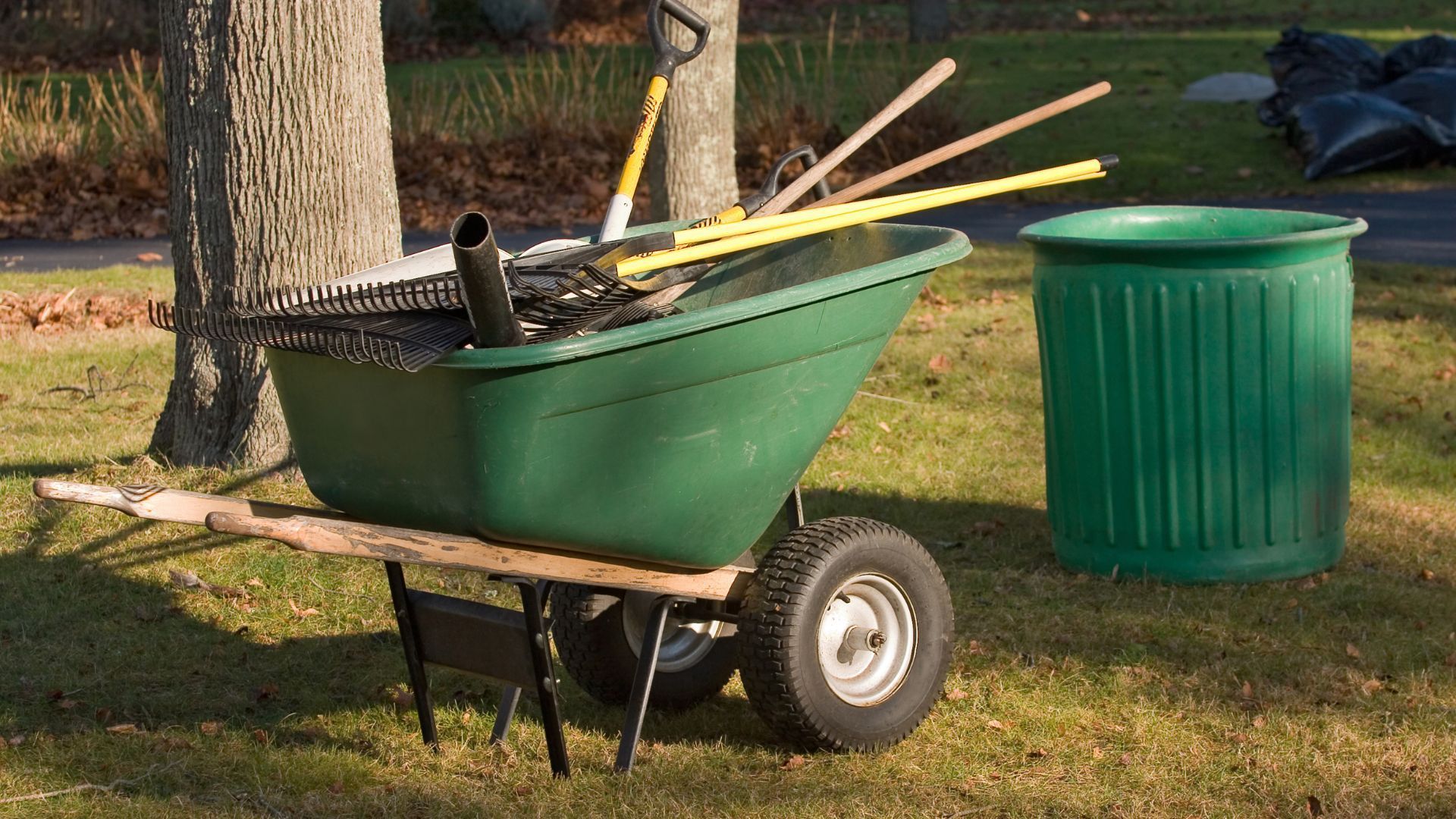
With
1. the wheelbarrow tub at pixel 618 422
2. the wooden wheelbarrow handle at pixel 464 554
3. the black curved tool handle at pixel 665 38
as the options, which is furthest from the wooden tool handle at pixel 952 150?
the wooden wheelbarrow handle at pixel 464 554

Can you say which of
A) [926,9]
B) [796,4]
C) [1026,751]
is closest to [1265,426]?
[1026,751]

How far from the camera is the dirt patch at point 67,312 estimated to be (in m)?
8.41

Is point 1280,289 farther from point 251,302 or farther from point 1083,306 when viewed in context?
point 251,302

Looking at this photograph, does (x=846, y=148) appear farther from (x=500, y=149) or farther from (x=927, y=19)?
(x=927, y=19)

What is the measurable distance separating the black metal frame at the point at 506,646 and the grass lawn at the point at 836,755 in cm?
12

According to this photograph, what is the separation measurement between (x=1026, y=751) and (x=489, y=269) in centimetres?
182

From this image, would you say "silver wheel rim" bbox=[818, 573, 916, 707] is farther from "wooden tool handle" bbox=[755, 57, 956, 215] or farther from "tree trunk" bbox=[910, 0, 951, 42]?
"tree trunk" bbox=[910, 0, 951, 42]

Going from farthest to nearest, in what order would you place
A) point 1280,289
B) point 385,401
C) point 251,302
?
point 1280,289 → point 251,302 → point 385,401

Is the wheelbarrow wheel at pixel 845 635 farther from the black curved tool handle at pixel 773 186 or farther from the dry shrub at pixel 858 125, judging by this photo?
the dry shrub at pixel 858 125

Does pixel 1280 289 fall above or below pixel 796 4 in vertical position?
below

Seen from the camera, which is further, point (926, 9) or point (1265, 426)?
point (926, 9)

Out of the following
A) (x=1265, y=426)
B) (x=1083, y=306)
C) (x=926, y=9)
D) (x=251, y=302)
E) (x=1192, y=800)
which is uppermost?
(x=926, y=9)

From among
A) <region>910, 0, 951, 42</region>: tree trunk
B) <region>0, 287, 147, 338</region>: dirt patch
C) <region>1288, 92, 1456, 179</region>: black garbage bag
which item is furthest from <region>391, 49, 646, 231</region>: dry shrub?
<region>910, 0, 951, 42</region>: tree trunk

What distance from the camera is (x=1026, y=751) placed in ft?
11.9
